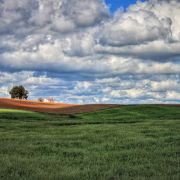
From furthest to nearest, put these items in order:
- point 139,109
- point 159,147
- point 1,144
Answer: point 139,109 → point 1,144 → point 159,147

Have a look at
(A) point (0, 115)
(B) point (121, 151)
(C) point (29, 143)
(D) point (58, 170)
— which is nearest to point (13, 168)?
(D) point (58, 170)

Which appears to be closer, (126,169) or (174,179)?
(174,179)

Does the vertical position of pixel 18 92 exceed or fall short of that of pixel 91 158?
it exceeds it

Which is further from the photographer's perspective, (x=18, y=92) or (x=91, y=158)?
(x=18, y=92)

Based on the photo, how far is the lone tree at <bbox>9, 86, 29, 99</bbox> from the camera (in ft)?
357

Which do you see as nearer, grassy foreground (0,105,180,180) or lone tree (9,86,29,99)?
grassy foreground (0,105,180,180)

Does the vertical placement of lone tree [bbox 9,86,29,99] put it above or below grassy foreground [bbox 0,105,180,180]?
above

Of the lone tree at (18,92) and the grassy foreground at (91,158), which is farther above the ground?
the lone tree at (18,92)

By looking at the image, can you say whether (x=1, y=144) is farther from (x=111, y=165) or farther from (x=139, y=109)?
(x=139, y=109)

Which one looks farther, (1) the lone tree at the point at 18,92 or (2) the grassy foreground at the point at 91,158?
(1) the lone tree at the point at 18,92

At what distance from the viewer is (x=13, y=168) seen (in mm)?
15828

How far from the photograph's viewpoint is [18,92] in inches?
4286

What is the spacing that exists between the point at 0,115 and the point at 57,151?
39.6 metres

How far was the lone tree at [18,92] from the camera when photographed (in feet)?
357
